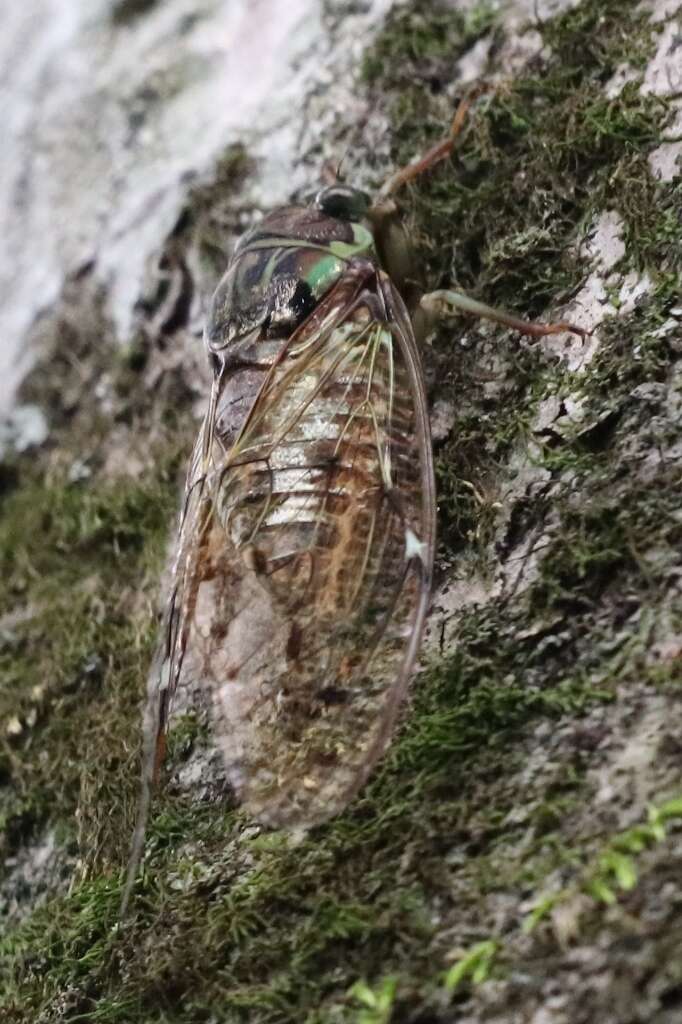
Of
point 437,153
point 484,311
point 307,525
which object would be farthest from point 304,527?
point 437,153

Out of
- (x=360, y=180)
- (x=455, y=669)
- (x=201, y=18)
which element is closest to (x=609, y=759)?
(x=455, y=669)

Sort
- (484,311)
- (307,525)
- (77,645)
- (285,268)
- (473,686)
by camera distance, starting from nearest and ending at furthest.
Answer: (473,686) → (307,525) → (484,311) → (285,268) → (77,645)

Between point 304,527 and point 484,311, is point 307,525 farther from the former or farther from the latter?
point 484,311

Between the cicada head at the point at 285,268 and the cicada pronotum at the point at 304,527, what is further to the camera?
the cicada head at the point at 285,268

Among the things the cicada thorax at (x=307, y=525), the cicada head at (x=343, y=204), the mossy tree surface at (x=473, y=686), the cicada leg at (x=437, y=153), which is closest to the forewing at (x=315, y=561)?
the cicada thorax at (x=307, y=525)

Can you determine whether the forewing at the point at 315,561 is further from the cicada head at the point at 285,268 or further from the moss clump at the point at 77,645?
the moss clump at the point at 77,645

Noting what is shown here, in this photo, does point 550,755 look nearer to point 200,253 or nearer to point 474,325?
point 474,325
